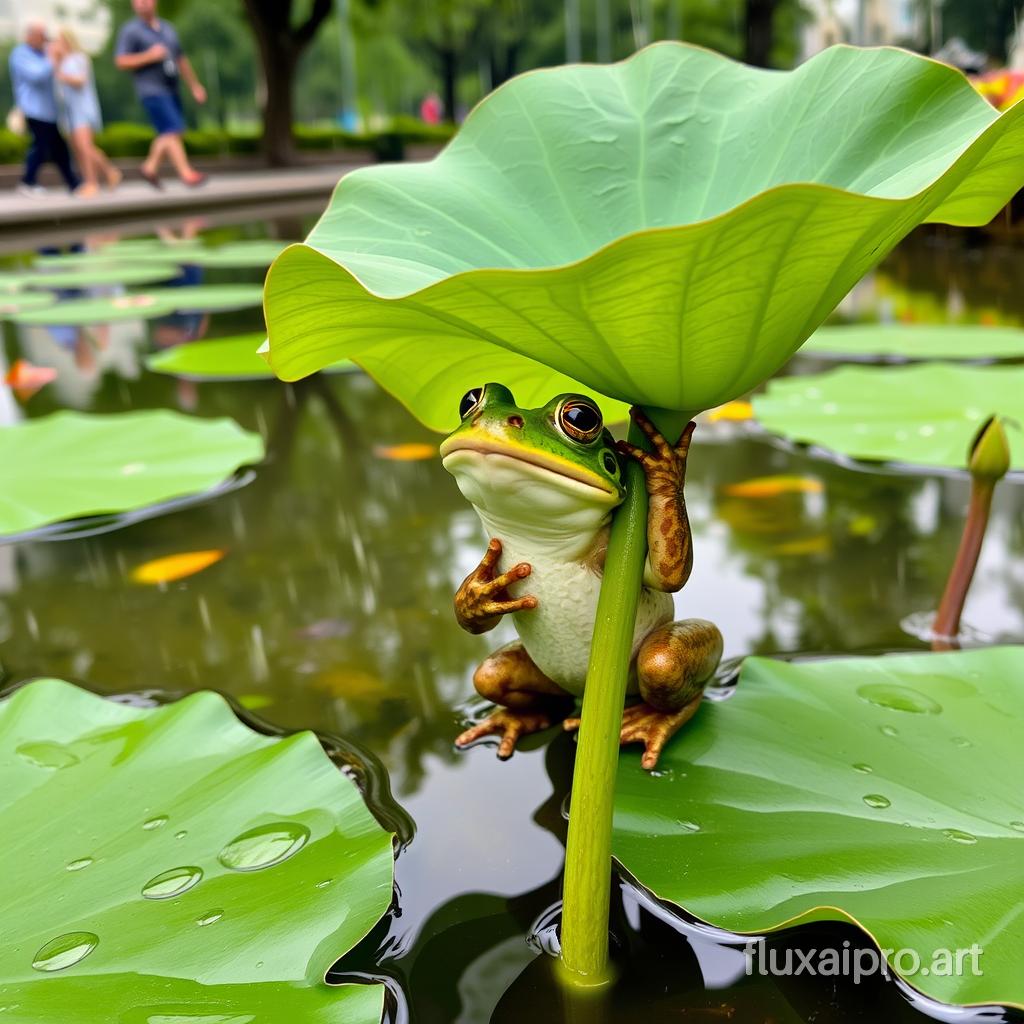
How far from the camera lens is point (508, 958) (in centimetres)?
67

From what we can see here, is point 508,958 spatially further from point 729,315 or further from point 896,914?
point 729,315

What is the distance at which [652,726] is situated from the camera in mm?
803

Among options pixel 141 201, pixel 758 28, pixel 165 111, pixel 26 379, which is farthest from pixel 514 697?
pixel 758 28

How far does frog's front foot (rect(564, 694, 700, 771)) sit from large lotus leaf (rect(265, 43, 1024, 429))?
0.28 meters

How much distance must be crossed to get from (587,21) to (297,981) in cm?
3022

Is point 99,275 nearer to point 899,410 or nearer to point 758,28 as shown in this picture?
point 899,410

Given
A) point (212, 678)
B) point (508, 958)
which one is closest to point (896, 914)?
point (508, 958)

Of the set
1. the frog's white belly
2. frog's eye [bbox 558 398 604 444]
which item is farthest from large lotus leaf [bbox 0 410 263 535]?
frog's eye [bbox 558 398 604 444]

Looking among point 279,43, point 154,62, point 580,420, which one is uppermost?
point 279,43

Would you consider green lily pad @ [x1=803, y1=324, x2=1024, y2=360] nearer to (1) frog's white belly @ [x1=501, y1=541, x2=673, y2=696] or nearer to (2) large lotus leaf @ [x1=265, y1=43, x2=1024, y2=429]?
(2) large lotus leaf @ [x1=265, y1=43, x2=1024, y2=429]

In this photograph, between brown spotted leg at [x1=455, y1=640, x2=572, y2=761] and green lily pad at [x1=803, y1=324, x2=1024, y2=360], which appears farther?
green lily pad at [x1=803, y1=324, x2=1024, y2=360]

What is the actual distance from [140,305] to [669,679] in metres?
3.11

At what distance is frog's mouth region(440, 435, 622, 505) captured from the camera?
2.05 feet

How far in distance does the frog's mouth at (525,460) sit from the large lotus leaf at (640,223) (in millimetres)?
57
